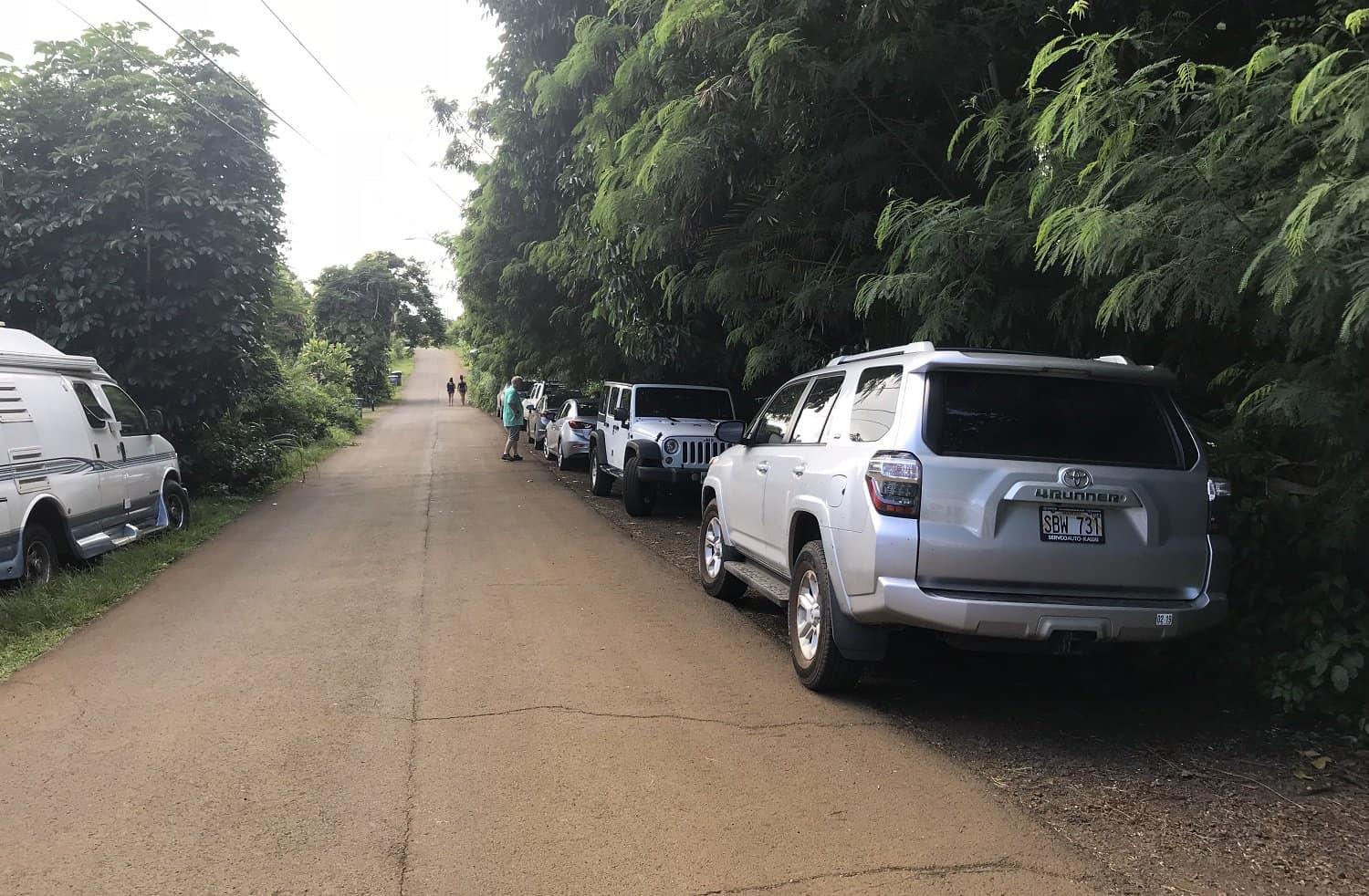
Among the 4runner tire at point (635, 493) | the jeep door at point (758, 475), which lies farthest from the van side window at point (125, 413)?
the jeep door at point (758, 475)

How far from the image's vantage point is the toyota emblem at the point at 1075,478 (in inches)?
181

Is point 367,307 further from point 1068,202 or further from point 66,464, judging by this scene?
point 1068,202

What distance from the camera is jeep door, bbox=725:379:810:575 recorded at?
6.72m

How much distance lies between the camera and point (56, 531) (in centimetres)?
Answer: 834

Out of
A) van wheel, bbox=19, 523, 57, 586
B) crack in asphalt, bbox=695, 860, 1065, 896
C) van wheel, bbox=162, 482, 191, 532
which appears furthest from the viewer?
van wheel, bbox=162, 482, 191, 532

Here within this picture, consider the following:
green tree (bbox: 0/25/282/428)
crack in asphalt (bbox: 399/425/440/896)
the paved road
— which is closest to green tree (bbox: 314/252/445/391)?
green tree (bbox: 0/25/282/428)

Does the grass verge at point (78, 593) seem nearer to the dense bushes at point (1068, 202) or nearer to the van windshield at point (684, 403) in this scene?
the dense bushes at point (1068, 202)

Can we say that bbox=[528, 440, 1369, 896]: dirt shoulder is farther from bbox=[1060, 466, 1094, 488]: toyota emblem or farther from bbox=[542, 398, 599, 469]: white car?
bbox=[542, 398, 599, 469]: white car

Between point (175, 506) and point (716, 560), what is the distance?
23.9 ft

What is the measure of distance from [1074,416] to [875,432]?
1009 mm

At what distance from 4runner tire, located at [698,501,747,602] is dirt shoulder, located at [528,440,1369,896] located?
1.73 metres

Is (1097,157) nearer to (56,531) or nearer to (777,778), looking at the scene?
(777,778)

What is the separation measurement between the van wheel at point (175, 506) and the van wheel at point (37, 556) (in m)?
2.83

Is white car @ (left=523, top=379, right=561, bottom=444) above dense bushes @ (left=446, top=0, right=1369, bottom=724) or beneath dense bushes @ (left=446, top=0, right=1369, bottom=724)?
beneath
